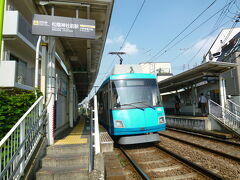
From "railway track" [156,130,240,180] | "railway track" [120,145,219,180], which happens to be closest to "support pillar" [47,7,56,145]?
"railway track" [120,145,219,180]

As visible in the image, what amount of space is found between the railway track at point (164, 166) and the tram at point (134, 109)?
0.55 meters

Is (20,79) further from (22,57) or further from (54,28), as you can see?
(54,28)

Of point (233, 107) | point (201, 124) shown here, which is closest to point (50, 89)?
point (201, 124)

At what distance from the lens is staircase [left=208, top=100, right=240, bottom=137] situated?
29.7ft

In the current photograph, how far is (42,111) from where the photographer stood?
464 cm

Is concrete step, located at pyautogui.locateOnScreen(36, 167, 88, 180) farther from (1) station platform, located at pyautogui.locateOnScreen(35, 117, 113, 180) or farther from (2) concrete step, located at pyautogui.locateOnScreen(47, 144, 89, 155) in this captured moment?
Answer: (2) concrete step, located at pyautogui.locateOnScreen(47, 144, 89, 155)

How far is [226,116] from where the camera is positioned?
984cm

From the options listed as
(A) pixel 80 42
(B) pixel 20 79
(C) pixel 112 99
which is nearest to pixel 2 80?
(B) pixel 20 79

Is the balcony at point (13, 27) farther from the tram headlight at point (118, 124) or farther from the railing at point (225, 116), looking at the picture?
the railing at point (225, 116)

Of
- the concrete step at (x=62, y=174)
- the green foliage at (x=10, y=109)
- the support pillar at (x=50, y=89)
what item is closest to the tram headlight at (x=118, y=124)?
the support pillar at (x=50, y=89)

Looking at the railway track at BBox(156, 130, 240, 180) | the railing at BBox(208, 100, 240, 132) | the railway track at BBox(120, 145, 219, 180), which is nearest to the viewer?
the railway track at BBox(120, 145, 219, 180)

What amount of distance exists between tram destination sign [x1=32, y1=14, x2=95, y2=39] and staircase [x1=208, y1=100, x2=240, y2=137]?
350 inches

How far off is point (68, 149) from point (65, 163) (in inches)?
18.3

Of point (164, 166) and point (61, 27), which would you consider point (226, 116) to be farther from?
point (61, 27)
